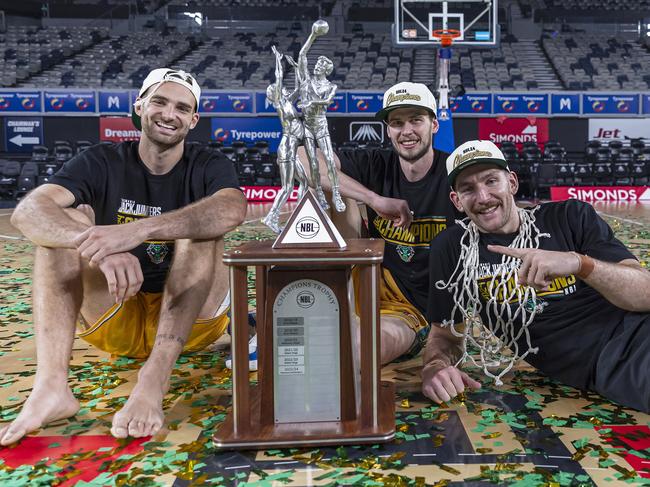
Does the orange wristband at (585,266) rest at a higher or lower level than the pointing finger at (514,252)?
lower

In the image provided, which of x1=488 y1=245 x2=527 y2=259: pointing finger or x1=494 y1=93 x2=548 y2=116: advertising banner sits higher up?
A: x1=494 y1=93 x2=548 y2=116: advertising banner

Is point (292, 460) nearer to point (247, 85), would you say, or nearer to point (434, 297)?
point (434, 297)

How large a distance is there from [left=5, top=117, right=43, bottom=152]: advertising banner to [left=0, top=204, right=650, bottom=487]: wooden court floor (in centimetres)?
1387

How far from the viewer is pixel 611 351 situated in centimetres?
182

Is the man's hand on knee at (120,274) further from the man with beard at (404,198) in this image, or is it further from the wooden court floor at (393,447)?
the man with beard at (404,198)

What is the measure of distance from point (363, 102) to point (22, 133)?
7736 mm

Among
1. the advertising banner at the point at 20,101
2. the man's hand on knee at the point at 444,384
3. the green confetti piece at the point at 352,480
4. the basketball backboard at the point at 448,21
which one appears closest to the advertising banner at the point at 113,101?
the advertising banner at the point at 20,101

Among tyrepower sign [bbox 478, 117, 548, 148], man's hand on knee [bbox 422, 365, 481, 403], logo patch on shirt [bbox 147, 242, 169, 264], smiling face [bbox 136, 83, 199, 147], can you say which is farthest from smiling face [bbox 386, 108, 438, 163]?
tyrepower sign [bbox 478, 117, 548, 148]

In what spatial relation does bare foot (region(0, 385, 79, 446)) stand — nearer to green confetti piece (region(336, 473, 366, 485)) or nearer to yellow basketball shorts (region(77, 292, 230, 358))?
yellow basketball shorts (region(77, 292, 230, 358))

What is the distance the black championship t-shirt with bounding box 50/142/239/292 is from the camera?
2186 mm

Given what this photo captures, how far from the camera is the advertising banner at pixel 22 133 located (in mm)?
14570

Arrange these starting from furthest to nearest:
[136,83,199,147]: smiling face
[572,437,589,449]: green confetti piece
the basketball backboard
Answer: the basketball backboard → [136,83,199,147]: smiling face → [572,437,589,449]: green confetti piece

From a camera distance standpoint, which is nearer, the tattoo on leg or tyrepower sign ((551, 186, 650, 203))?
the tattoo on leg

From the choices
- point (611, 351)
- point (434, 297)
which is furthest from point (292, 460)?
point (611, 351)
